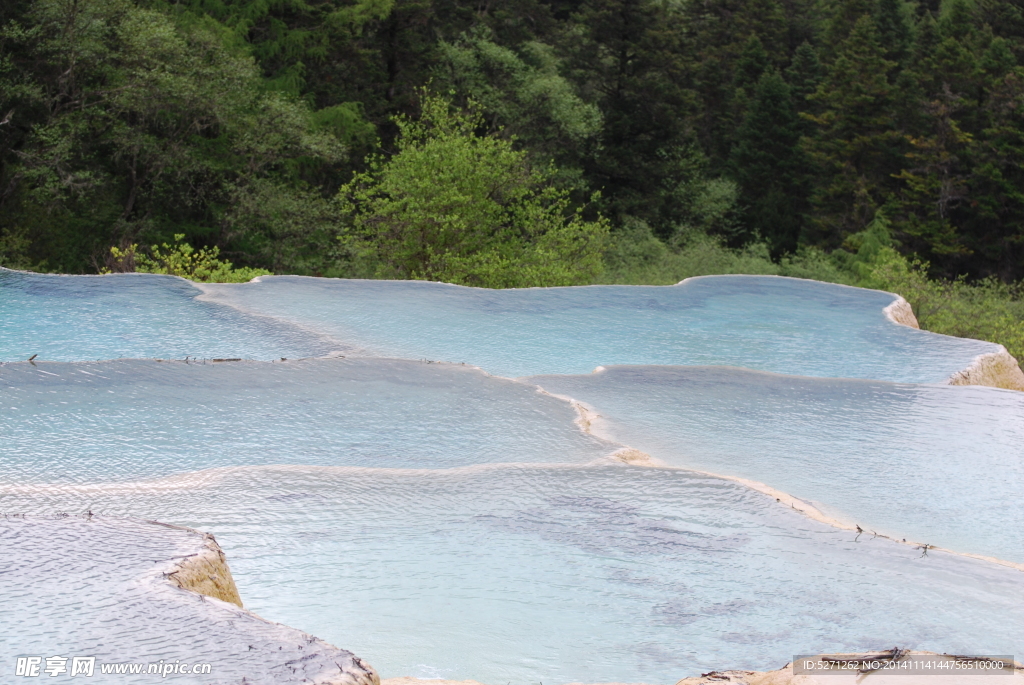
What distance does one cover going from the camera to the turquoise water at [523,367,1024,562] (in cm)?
496

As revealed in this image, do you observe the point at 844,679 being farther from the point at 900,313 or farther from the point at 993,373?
the point at 900,313

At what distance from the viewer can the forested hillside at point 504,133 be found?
14.4 m

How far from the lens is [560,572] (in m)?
4.05

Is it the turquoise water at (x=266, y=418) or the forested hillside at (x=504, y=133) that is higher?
the forested hillside at (x=504, y=133)

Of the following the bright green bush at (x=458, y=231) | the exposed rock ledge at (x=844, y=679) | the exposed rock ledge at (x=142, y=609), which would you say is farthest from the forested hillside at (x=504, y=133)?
the exposed rock ledge at (x=844, y=679)

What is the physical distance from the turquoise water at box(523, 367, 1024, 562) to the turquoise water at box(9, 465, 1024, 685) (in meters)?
0.61

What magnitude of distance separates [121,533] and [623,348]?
5.59m

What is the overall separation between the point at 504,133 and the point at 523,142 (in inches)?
21.2

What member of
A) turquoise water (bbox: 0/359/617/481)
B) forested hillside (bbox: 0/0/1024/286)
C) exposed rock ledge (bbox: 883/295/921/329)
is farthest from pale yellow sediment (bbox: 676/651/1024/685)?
forested hillside (bbox: 0/0/1024/286)

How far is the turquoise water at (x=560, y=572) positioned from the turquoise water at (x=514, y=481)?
0.5 inches

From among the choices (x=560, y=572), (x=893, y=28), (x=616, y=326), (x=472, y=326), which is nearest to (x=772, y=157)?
A: (x=893, y=28)

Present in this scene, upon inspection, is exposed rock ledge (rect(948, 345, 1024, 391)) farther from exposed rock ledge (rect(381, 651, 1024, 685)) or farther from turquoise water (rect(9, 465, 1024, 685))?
exposed rock ledge (rect(381, 651, 1024, 685))

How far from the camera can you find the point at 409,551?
4211 millimetres

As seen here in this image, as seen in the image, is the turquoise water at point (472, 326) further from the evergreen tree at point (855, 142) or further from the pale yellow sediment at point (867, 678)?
the evergreen tree at point (855, 142)
